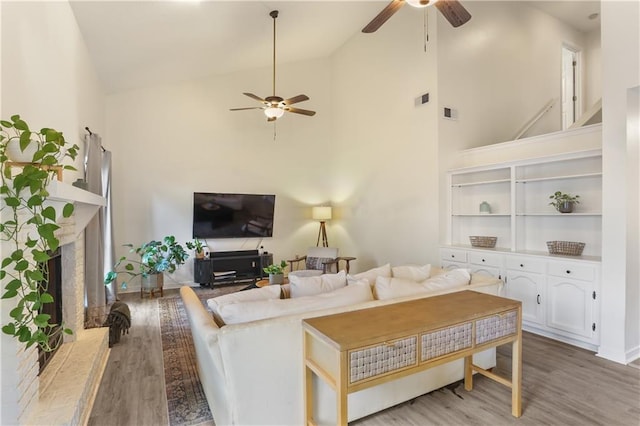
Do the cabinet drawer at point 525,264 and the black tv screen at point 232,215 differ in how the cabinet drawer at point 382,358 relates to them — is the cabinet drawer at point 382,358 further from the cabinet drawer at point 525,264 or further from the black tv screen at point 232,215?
the black tv screen at point 232,215

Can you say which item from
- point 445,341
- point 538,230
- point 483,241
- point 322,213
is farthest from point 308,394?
point 322,213

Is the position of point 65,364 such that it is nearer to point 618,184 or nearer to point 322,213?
point 618,184

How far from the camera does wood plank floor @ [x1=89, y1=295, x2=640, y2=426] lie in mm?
2195

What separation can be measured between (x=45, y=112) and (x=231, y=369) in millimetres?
2382

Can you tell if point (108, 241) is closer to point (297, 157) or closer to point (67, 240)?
point (67, 240)

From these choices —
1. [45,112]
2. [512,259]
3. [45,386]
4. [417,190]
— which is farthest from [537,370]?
[45,112]

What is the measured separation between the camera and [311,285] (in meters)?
2.48

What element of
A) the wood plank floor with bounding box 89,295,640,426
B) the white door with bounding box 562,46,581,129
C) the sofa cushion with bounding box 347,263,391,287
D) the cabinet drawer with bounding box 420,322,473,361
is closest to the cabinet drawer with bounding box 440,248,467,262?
the wood plank floor with bounding box 89,295,640,426

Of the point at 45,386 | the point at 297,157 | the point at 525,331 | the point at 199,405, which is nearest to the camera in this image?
the point at 45,386

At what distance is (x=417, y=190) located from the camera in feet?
16.8

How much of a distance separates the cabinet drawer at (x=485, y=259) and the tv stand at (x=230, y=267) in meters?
3.45

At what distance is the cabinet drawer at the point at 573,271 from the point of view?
3.23 metres

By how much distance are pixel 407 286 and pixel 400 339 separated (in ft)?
2.60

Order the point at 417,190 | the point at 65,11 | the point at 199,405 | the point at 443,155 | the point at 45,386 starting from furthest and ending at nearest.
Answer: the point at 417,190
the point at 443,155
the point at 65,11
the point at 199,405
the point at 45,386
